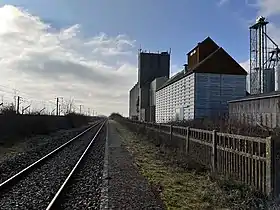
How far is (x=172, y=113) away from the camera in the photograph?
52375mm

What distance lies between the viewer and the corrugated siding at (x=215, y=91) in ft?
132

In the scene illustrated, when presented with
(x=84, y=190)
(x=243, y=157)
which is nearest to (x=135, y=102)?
(x=84, y=190)

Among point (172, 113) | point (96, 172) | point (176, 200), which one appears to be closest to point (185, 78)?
point (172, 113)

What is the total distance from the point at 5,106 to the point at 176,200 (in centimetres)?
→ 2550

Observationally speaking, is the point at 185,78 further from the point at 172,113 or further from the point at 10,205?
the point at 10,205

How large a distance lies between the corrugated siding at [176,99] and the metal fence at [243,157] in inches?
1154

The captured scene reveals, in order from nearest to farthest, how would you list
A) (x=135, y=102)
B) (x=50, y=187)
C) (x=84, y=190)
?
(x=84, y=190)
(x=50, y=187)
(x=135, y=102)

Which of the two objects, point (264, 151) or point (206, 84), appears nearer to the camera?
point (264, 151)

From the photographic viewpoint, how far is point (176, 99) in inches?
1959

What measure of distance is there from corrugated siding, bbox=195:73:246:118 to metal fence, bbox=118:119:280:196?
90.4 feet

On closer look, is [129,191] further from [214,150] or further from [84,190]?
[214,150]

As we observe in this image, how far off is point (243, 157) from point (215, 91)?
33.6 metres

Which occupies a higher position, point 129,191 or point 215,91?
point 215,91

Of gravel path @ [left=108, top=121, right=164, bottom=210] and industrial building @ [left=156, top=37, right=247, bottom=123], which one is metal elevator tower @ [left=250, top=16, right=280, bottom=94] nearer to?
industrial building @ [left=156, top=37, right=247, bottom=123]
